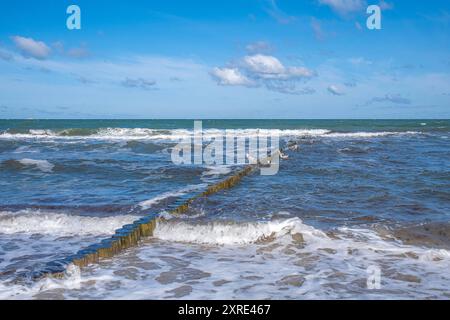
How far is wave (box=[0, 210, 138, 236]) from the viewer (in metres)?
8.08

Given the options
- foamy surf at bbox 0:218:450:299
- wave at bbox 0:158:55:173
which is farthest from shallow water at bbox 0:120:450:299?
wave at bbox 0:158:55:173

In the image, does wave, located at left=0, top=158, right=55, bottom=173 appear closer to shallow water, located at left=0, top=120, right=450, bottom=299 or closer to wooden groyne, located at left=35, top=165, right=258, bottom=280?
shallow water, located at left=0, top=120, right=450, bottom=299

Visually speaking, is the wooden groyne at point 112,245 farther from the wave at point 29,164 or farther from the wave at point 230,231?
the wave at point 29,164

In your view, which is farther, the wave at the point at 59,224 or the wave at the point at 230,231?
the wave at the point at 59,224

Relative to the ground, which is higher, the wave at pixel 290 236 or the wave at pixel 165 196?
the wave at pixel 165 196

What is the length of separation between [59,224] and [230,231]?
11.7ft

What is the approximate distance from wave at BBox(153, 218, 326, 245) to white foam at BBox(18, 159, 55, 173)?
10.3 m

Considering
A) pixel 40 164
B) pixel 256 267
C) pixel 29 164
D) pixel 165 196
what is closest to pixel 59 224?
pixel 165 196

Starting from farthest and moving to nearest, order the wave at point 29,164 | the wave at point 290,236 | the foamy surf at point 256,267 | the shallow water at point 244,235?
the wave at point 29,164 → the wave at point 290,236 → the shallow water at point 244,235 → the foamy surf at point 256,267

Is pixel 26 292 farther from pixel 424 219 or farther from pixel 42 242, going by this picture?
pixel 424 219

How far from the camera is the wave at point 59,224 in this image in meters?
8.08

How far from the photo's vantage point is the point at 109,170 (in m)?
16.0

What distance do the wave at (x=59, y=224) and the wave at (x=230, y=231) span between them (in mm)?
1066

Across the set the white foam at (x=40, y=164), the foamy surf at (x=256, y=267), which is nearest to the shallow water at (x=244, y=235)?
the foamy surf at (x=256, y=267)
